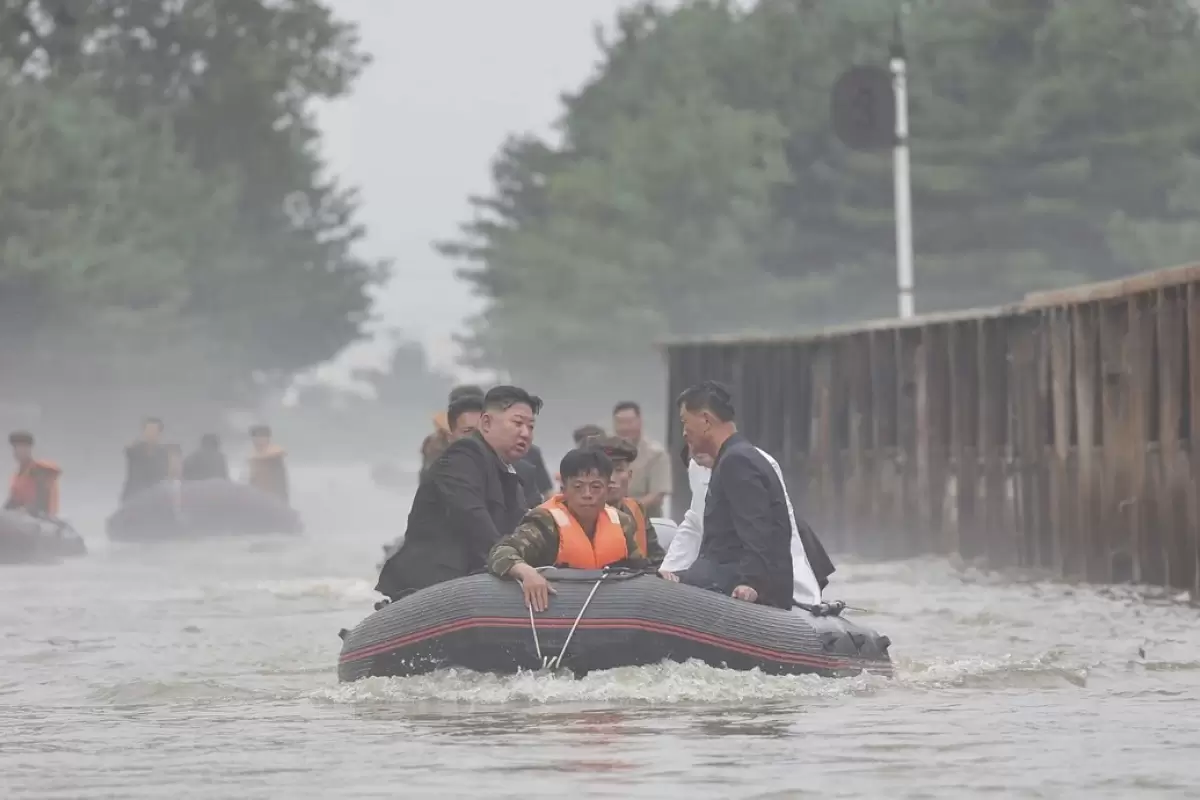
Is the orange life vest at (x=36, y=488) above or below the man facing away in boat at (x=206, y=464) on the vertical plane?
below

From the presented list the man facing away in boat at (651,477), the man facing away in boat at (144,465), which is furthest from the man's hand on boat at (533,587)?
the man facing away in boat at (144,465)

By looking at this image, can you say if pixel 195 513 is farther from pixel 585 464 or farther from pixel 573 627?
pixel 585 464

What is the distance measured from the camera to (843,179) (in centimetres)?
7900

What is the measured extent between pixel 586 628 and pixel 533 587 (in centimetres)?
36

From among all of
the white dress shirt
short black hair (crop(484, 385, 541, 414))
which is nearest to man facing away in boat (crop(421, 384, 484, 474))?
the white dress shirt

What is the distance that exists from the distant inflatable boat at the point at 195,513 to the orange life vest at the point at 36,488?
518 centimetres

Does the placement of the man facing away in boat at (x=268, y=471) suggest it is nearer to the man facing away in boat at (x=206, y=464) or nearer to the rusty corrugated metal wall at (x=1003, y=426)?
the man facing away in boat at (x=206, y=464)

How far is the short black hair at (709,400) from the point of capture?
14438mm

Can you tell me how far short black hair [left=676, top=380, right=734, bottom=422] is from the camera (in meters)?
14.4

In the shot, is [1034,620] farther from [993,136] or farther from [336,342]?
[336,342]

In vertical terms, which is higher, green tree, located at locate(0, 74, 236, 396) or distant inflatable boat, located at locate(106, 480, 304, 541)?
green tree, located at locate(0, 74, 236, 396)

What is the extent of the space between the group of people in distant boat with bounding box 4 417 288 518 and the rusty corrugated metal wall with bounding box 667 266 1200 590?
768 cm

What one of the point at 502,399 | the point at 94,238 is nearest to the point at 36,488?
the point at 502,399

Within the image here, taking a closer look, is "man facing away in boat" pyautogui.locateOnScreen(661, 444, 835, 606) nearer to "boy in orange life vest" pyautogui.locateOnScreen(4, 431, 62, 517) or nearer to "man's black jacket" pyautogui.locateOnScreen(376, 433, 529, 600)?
"man's black jacket" pyautogui.locateOnScreen(376, 433, 529, 600)
